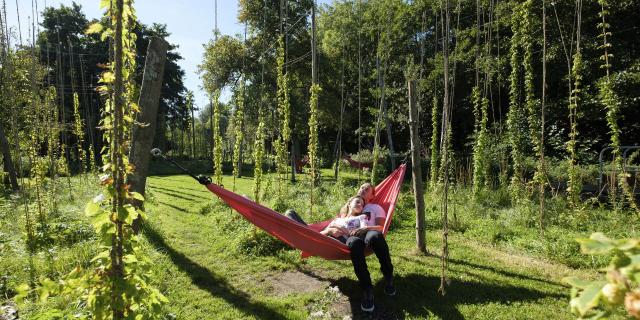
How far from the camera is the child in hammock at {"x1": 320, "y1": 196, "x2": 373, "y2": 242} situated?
331cm

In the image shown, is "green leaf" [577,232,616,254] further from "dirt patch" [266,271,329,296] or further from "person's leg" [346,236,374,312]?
"dirt patch" [266,271,329,296]

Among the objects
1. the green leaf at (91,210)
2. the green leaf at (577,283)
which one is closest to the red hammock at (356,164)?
the green leaf at (91,210)

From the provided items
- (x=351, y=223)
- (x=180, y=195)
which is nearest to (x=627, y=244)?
(x=351, y=223)

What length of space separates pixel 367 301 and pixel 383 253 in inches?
15.9

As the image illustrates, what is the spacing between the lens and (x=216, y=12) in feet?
17.0

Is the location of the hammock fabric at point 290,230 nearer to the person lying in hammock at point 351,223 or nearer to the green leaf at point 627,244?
the person lying in hammock at point 351,223

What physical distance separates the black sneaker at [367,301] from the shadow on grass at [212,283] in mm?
591

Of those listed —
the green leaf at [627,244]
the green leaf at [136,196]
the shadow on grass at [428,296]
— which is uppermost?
the green leaf at [627,244]

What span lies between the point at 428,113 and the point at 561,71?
459 centimetres

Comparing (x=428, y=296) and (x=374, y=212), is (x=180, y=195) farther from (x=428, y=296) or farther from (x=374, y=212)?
(x=428, y=296)

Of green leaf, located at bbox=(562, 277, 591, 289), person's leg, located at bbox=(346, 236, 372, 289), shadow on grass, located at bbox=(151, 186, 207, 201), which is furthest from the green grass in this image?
shadow on grass, located at bbox=(151, 186, 207, 201)

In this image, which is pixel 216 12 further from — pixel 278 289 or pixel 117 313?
pixel 117 313

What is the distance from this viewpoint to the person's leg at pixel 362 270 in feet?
9.10

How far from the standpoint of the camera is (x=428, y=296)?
9.82 feet
